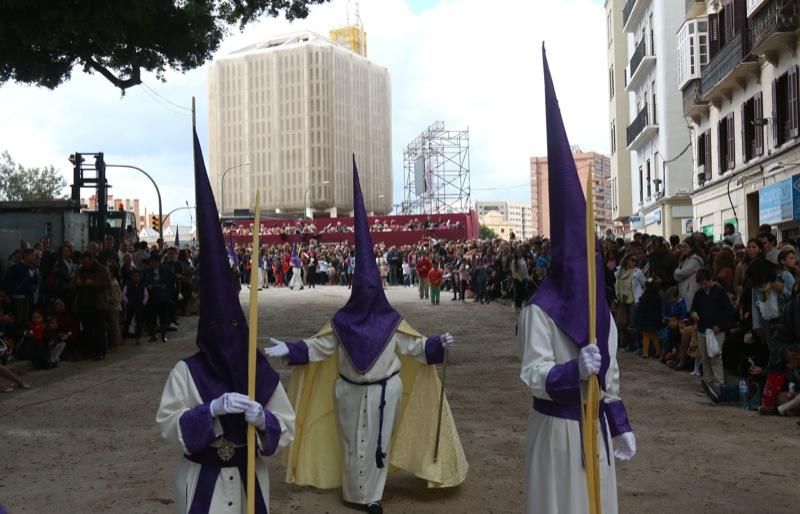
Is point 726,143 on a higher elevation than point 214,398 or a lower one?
higher

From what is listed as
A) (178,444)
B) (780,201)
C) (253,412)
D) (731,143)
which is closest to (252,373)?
(253,412)

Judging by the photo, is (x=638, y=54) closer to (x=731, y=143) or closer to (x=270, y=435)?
(x=731, y=143)

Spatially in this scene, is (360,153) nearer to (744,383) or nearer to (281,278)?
(281,278)

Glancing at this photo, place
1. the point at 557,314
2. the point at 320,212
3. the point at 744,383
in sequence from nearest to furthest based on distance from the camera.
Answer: the point at 557,314, the point at 744,383, the point at 320,212

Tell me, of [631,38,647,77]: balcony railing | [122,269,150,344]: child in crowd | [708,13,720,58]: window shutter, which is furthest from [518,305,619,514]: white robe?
[631,38,647,77]: balcony railing

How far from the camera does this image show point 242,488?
4.02m

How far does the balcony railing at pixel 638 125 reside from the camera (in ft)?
126

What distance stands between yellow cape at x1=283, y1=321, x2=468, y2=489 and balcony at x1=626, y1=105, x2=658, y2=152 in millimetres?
31593

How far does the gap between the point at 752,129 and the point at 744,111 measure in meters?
0.60

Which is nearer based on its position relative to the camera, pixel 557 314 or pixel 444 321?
pixel 557 314

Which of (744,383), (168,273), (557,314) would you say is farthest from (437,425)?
(168,273)

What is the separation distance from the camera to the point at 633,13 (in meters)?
40.5

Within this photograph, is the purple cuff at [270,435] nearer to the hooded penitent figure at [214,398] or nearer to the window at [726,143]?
the hooded penitent figure at [214,398]

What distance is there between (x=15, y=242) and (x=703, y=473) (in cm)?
1438
